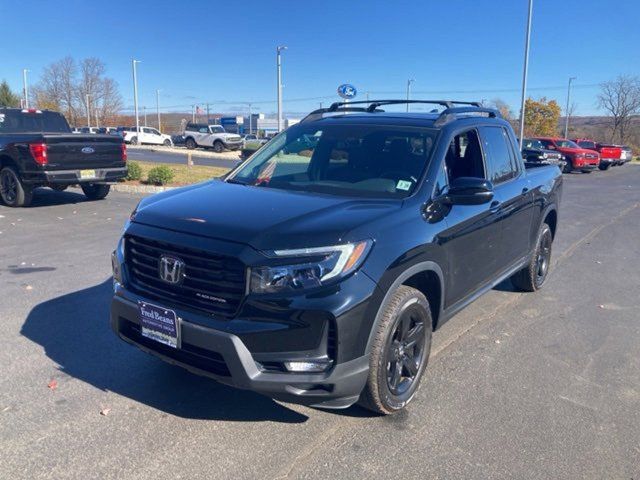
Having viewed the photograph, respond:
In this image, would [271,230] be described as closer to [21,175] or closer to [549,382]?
[549,382]

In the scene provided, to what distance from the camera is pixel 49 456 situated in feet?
9.90

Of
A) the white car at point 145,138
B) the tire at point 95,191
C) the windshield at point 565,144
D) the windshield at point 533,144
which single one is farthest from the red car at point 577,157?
the white car at point 145,138

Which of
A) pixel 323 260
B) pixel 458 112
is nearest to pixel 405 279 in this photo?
pixel 323 260

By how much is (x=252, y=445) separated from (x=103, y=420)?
3.12 feet

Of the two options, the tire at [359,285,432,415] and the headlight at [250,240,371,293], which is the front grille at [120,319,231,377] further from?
the tire at [359,285,432,415]

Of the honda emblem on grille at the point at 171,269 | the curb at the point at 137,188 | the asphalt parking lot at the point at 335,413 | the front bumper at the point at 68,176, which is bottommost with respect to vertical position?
the asphalt parking lot at the point at 335,413

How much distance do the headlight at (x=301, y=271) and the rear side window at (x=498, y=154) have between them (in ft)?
7.86

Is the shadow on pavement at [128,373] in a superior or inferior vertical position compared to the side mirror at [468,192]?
inferior

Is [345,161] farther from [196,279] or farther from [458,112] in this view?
[196,279]

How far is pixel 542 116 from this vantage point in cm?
6019

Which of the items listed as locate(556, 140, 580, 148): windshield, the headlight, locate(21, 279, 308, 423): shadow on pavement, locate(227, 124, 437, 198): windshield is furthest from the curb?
locate(556, 140, 580, 148): windshield

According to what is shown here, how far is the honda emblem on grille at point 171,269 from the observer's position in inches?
126

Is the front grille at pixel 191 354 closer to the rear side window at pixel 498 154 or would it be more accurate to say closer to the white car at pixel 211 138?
the rear side window at pixel 498 154

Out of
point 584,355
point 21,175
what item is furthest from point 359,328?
point 21,175
